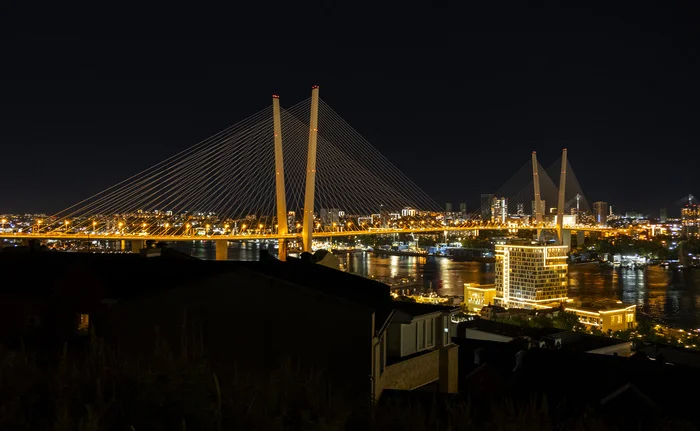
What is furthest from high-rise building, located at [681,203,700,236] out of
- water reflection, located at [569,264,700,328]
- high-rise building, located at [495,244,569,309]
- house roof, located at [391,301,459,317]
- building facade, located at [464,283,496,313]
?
house roof, located at [391,301,459,317]

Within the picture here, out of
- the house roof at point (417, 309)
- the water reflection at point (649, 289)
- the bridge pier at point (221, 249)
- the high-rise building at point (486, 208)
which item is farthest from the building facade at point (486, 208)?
the house roof at point (417, 309)

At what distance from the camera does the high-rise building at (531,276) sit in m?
17.1

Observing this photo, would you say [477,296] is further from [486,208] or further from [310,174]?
[486,208]

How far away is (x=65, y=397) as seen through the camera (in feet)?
2.79

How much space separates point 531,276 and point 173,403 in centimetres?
1749

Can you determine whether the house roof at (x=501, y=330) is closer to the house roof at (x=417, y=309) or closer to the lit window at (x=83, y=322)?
the house roof at (x=417, y=309)

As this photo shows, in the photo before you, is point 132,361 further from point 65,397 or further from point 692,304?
point 692,304

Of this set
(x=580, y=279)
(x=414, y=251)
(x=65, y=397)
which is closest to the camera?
Result: (x=65, y=397)

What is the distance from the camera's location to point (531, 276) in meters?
17.5

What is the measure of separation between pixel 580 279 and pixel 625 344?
17.0 meters

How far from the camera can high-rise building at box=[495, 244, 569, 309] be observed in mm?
17109

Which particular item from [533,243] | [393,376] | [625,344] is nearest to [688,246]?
[533,243]

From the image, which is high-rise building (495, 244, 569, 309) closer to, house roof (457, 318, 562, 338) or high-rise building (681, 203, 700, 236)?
house roof (457, 318, 562, 338)

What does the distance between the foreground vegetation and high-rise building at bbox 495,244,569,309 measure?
54.1 feet
